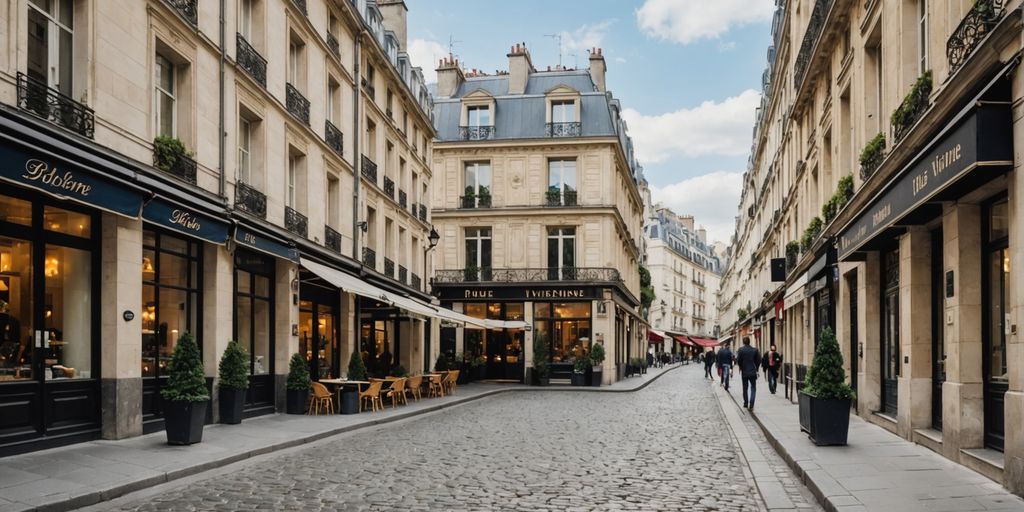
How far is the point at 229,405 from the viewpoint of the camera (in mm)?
14141

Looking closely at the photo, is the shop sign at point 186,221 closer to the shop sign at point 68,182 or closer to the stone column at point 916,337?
the shop sign at point 68,182

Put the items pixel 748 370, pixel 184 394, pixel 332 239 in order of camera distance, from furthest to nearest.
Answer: pixel 332 239 < pixel 748 370 < pixel 184 394

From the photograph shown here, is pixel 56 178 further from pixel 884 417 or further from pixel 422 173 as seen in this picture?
pixel 422 173

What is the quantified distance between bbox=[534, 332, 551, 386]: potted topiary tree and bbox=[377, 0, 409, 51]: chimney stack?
12.0 meters

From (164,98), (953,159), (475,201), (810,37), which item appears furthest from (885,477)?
(475,201)

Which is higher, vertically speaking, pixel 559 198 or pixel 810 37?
pixel 810 37

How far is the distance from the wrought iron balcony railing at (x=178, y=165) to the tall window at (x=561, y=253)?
21.7 meters

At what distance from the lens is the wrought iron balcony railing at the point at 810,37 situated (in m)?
19.1

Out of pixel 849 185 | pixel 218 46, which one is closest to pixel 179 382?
pixel 218 46

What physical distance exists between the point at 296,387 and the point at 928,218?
11735mm

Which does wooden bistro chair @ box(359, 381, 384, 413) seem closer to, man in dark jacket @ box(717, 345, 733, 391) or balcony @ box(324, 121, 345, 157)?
balcony @ box(324, 121, 345, 157)

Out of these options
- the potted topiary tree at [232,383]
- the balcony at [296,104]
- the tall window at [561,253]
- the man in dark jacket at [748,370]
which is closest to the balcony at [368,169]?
the balcony at [296,104]

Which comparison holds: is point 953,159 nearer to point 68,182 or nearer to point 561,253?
point 68,182

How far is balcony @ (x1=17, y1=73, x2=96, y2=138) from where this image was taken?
993 cm
